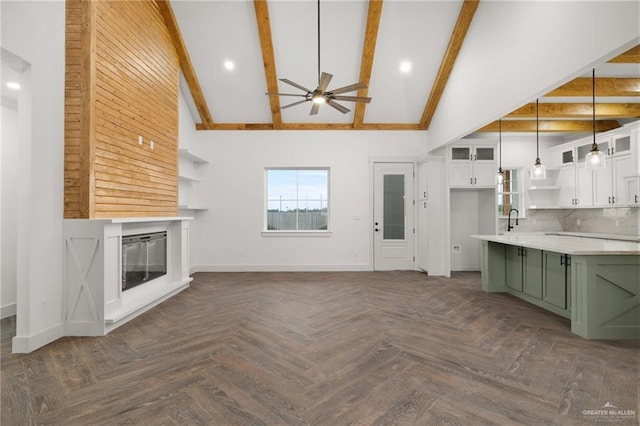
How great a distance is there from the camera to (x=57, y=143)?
3.05m

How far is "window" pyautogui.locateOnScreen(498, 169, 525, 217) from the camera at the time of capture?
6.29 metres

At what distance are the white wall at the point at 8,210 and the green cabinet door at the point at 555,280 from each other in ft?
22.5

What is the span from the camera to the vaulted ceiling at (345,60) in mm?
4508

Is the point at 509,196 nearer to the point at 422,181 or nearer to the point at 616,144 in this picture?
the point at 616,144

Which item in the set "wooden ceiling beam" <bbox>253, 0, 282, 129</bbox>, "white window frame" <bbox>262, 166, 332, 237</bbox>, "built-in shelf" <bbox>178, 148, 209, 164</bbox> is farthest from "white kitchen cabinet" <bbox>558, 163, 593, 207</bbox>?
"built-in shelf" <bbox>178, 148, 209, 164</bbox>

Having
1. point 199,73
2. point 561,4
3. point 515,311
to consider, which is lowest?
point 515,311

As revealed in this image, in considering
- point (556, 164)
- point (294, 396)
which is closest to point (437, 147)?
point (556, 164)

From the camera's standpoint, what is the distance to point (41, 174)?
2.91m

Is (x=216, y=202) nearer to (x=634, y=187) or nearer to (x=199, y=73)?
(x=199, y=73)

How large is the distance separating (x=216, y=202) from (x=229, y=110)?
6.72 feet

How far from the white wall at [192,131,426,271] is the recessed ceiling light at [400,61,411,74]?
1.49 meters

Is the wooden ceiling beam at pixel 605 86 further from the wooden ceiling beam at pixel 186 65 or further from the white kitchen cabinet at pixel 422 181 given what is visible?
the wooden ceiling beam at pixel 186 65

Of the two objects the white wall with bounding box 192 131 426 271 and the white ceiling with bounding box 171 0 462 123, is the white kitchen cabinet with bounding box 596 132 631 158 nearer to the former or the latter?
the white wall with bounding box 192 131 426 271

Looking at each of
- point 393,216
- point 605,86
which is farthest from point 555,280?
point 393,216
